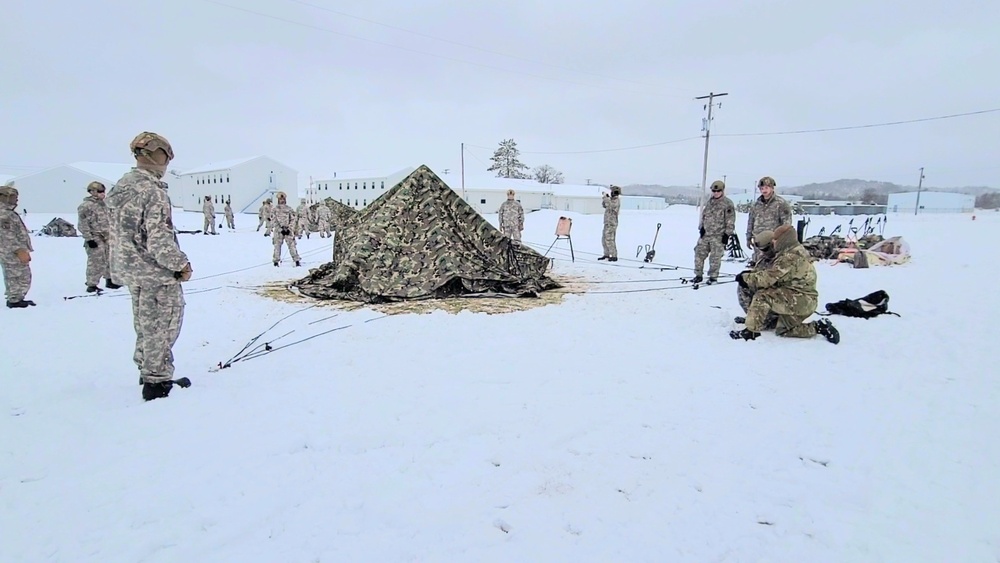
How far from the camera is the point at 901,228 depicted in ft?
68.0

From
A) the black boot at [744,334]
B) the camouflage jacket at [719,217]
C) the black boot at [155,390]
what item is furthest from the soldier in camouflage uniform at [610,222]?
the black boot at [155,390]

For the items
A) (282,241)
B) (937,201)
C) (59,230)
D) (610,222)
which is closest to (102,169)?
(59,230)

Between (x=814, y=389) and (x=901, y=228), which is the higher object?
(x=901, y=228)

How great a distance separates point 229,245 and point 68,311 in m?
10.5

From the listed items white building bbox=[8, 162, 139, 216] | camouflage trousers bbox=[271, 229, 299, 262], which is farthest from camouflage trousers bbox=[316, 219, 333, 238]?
white building bbox=[8, 162, 139, 216]

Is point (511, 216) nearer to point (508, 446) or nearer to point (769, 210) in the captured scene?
point (769, 210)

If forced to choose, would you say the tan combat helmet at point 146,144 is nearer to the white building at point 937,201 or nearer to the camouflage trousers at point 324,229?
the camouflage trousers at point 324,229

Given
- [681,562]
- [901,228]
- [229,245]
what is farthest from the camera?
[901,228]

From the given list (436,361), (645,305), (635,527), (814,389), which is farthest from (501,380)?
(645,305)

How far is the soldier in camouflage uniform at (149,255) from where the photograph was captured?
3.49 meters

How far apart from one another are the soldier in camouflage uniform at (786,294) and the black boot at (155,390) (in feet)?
17.9

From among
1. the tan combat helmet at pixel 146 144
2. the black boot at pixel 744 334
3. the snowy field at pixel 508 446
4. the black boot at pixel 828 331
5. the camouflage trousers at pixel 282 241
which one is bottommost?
the snowy field at pixel 508 446

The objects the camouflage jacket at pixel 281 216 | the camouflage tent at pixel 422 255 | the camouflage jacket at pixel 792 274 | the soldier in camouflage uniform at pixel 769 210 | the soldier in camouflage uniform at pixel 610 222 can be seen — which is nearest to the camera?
the camouflage jacket at pixel 792 274

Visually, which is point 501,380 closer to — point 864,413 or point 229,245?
point 864,413
